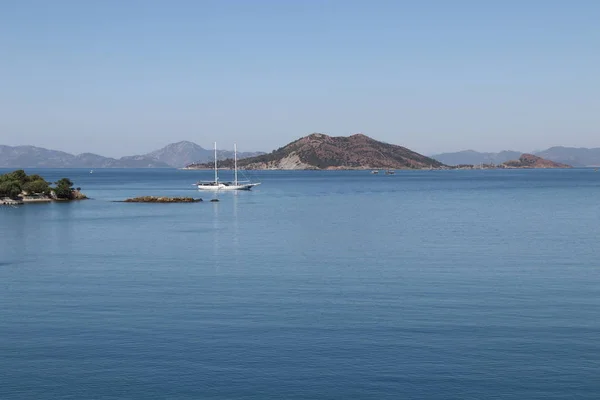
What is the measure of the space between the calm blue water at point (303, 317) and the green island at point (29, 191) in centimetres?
6438

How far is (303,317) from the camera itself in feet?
108

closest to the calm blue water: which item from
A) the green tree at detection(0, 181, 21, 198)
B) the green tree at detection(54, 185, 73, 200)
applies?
the green tree at detection(0, 181, 21, 198)

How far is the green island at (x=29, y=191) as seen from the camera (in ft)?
418

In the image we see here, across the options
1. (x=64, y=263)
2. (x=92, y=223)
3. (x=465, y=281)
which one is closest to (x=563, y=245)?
(x=465, y=281)

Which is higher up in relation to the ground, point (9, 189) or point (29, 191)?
point (9, 189)

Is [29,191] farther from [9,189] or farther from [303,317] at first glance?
[303,317]

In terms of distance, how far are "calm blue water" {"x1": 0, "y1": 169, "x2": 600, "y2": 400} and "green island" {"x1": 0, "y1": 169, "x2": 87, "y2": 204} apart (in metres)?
64.4

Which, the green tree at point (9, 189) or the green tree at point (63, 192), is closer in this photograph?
the green tree at point (9, 189)

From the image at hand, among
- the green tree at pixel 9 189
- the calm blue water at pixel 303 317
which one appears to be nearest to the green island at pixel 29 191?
the green tree at pixel 9 189

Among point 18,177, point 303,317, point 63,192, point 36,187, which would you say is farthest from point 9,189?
point 303,317

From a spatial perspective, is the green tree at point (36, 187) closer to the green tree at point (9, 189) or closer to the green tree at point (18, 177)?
the green tree at point (18, 177)

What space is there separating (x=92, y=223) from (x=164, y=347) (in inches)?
2471

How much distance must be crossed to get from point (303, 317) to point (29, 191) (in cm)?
11354

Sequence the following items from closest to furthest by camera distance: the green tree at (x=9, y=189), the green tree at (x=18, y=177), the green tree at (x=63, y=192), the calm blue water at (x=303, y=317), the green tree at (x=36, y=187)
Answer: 1. the calm blue water at (x=303, y=317)
2. the green tree at (x=9, y=189)
3. the green tree at (x=36, y=187)
4. the green tree at (x=18, y=177)
5. the green tree at (x=63, y=192)
